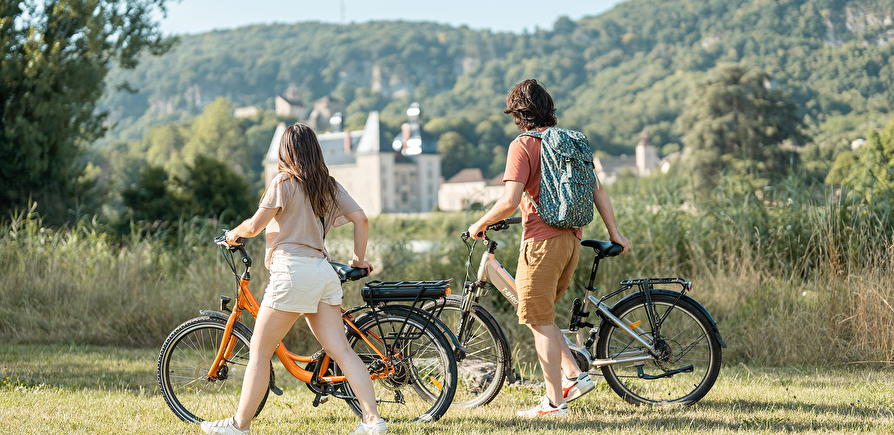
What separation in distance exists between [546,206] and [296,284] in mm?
1240

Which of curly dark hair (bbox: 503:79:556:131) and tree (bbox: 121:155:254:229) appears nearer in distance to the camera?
curly dark hair (bbox: 503:79:556:131)

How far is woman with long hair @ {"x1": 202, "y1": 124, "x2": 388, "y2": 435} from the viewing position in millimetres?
3348

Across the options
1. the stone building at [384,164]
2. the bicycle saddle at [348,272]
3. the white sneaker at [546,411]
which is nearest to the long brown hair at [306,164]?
the bicycle saddle at [348,272]

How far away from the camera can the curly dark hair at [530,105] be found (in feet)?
12.2

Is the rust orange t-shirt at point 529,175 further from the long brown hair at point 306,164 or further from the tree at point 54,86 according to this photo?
the tree at point 54,86

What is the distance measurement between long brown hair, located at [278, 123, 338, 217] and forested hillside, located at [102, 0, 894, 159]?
21337 millimetres

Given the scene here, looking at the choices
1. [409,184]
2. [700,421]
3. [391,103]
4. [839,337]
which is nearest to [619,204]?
[839,337]

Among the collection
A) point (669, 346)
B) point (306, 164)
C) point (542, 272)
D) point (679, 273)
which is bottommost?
point (679, 273)

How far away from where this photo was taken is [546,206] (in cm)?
362

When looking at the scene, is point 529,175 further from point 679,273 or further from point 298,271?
point 679,273

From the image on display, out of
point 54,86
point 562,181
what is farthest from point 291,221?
point 54,86

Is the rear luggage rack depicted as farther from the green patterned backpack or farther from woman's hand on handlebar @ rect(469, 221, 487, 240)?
the green patterned backpack

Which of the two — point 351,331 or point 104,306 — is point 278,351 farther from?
point 104,306

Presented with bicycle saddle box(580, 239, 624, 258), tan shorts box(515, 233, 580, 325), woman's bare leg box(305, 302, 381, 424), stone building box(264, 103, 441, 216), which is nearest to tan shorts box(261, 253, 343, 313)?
woman's bare leg box(305, 302, 381, 424)
